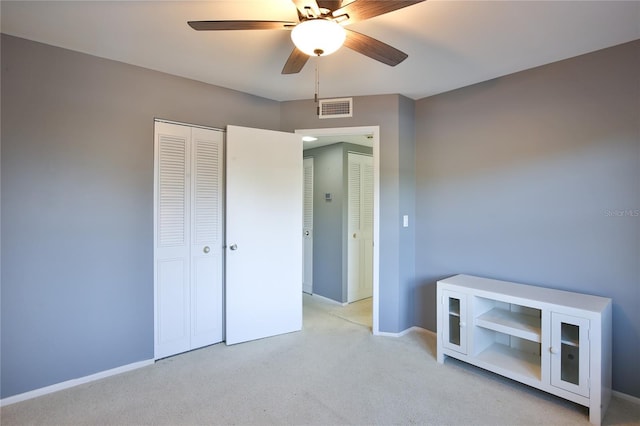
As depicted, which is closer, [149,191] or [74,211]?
[74,211]

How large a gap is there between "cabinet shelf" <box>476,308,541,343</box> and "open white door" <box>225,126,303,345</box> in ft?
5.68

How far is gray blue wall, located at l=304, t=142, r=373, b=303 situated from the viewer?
4445 mm

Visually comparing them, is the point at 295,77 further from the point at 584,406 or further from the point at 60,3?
the point at 584,406

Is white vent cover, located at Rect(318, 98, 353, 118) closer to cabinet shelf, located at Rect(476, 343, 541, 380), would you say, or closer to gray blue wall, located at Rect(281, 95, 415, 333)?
gray blue wall, located at Rect(281, 95, 415, 333)

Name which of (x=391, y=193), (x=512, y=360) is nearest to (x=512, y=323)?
(x=512, y=360)

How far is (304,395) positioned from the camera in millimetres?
2287

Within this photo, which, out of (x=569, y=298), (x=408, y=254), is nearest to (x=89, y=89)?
(x=408, y=254)

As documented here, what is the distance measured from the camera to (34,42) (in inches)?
88.6

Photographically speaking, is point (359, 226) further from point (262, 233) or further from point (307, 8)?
point (307, 8)

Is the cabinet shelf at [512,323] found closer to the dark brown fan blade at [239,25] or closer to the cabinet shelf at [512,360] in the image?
the cabinet shelf at [512,360]

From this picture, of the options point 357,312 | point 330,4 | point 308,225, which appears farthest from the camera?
point 308,225

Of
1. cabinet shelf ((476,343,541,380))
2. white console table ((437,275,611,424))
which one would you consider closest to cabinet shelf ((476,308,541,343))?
white console table ((437,275,611,424))

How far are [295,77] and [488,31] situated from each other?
1472 mm

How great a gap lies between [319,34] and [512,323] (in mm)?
2335
